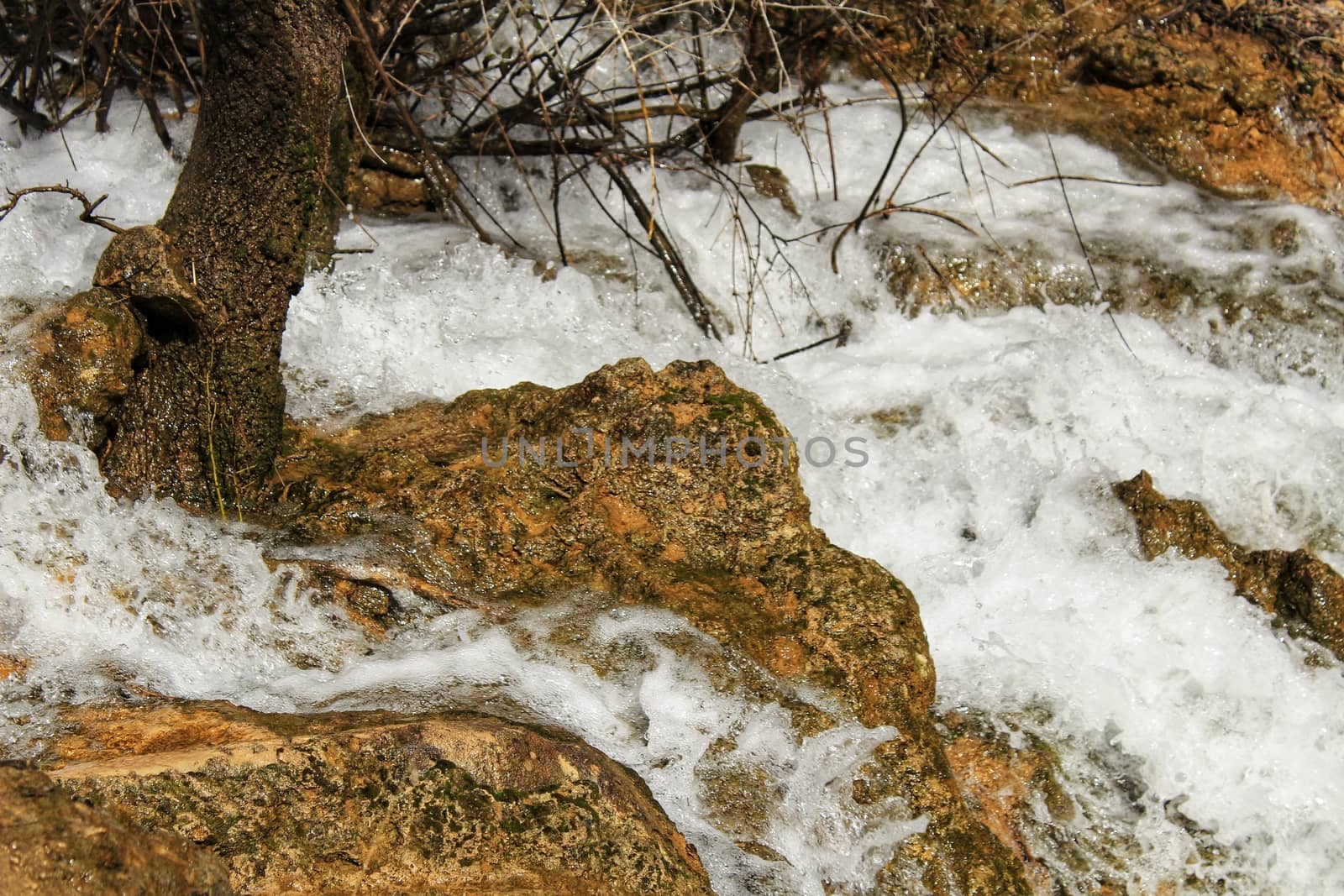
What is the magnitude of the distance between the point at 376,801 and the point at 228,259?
126 cm

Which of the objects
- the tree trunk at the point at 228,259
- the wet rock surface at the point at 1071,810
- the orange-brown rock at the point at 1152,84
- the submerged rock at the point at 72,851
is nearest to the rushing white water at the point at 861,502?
the wet rock surface at the point at 1071,810

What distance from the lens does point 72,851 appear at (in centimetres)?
136

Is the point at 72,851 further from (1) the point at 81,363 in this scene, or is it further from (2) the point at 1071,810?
(2) the point at 1071,810

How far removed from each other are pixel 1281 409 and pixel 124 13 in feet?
12.7

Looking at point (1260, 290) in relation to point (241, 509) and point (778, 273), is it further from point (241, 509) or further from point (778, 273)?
point (241, 509)

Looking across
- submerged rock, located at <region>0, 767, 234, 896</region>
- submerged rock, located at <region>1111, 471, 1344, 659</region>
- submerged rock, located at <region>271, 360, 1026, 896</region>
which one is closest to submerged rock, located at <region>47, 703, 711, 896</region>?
submerged rock, located at <region>0, 767, 234, 896</region>

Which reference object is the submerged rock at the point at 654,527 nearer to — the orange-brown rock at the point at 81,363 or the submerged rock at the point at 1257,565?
the orange-brown rock at the point at 81,363

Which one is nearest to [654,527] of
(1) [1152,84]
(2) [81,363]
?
(2) [81,363]

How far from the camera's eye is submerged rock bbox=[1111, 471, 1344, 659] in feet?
9.59

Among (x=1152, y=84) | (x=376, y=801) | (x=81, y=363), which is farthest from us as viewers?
(x=1152, y=84)

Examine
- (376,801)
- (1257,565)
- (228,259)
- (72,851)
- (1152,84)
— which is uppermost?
(228,259)

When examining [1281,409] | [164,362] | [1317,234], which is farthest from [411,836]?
[1317,234]

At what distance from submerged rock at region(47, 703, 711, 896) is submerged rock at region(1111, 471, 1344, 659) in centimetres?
177

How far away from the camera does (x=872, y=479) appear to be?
3.12m
